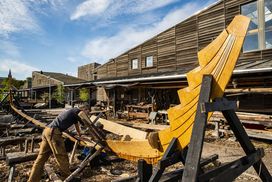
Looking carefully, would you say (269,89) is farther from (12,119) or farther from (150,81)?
(12,119)

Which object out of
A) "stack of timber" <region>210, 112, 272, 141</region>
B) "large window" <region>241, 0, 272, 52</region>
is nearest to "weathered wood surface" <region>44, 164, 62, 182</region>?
"stack of timber" <region>210, 112, 272, 141</region>

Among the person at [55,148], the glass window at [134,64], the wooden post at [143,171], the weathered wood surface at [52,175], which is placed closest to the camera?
the wooden post at [143,171]

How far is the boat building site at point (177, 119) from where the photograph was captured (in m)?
2.30

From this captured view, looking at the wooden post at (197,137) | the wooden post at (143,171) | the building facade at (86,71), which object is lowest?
the wooden post at (143,171)

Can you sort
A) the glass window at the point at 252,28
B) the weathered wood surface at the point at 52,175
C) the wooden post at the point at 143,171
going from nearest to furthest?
the wooden post at the point at 143,171, the weathered wood surface at the point at 52,175, the glass window at the point at 252,28

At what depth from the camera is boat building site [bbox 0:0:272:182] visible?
230 centimetres

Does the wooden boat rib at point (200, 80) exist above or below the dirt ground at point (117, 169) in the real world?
above

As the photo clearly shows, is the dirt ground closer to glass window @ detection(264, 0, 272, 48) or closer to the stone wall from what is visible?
glass window @ detection(264, 0, 272, 48)

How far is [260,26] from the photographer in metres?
11.6

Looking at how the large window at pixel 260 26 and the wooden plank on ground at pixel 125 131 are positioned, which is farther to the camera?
the large window at pixel 260 26

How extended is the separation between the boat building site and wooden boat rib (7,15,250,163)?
1 cm

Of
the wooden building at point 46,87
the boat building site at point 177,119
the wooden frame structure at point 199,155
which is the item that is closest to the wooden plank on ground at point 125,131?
the boat building site at point 177,119

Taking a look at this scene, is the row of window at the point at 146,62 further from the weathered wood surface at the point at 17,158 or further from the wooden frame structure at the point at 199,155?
the wooden frame structure at the point at 199,155

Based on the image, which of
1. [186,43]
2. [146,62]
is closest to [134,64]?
[146,62]
